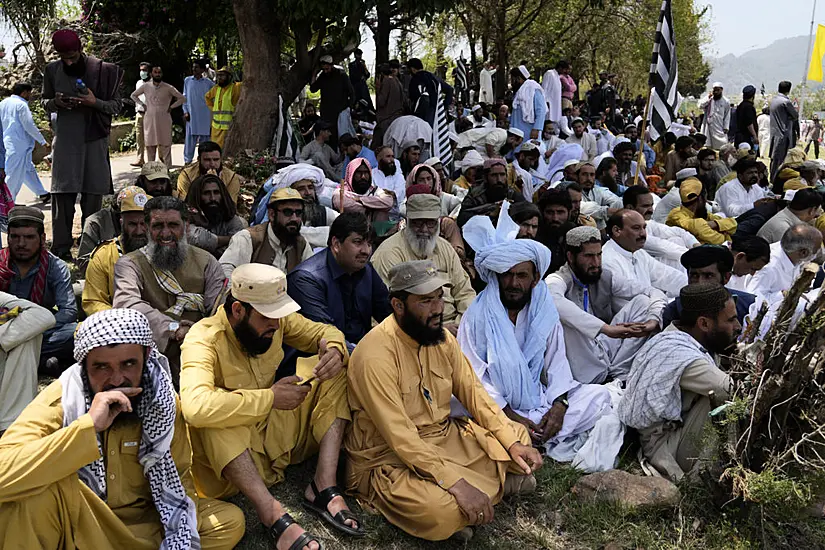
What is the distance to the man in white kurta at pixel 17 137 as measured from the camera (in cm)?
798

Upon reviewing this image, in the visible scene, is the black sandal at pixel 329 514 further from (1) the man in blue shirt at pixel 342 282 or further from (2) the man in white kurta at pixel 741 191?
(2) the man in white kurta at pixel 741 191

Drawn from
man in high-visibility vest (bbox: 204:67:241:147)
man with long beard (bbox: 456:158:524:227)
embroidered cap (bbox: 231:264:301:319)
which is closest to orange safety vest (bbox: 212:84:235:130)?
man in high-visibility vest (bbox: 204:67:241:147)

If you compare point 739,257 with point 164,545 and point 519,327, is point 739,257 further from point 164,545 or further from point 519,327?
point 164,545

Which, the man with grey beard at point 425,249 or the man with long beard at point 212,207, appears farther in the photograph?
the man with long beard at point 212,207

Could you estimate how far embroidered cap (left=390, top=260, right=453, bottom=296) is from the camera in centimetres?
340

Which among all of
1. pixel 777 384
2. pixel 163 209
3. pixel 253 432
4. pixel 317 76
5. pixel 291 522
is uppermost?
pixel 317 76

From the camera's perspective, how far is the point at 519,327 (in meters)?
4.30

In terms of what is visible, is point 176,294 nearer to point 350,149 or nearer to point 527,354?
point 527,354

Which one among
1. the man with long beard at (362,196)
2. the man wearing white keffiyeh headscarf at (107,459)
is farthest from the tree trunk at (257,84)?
the man wearing white keffiyeh headscarf at (107,459)

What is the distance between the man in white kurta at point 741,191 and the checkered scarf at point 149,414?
25.0 feet

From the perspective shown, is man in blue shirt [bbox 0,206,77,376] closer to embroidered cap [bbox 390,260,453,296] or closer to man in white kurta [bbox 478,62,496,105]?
embroidered cap [bbox 390,260,453,296]

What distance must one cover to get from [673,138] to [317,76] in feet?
19.6

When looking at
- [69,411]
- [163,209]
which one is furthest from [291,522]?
[163,209]

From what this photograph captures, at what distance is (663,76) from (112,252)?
6.19 metres
